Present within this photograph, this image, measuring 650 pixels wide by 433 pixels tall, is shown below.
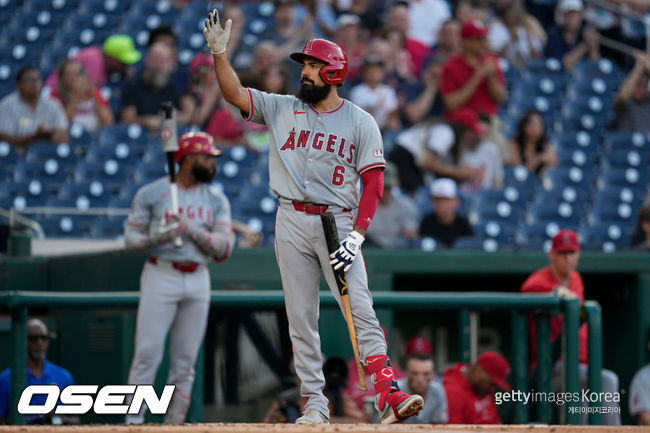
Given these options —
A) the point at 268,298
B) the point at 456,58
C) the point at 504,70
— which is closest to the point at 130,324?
the point at 268,298

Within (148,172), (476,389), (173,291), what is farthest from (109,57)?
(476,389)

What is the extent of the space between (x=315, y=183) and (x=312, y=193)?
→ 0.05m

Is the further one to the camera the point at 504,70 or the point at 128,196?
the point at 504,70

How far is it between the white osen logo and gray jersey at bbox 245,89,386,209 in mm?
995

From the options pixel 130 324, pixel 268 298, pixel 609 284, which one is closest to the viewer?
pixel 268 298

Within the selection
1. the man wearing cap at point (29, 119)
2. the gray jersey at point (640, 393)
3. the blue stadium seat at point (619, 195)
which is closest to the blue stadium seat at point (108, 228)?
the man wearing cap at point (29, 119)

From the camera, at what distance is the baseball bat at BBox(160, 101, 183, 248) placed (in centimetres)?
554

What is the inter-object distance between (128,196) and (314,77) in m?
4.82

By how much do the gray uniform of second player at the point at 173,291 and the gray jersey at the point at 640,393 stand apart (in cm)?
254

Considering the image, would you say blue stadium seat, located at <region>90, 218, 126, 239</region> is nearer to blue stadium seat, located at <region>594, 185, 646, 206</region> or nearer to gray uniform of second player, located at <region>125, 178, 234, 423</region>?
gray uniform of second player, located at <region>125, 178, 234, 423</region>

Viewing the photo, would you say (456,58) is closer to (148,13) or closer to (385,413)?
(148,13)

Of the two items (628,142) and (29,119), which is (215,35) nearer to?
(29,119)

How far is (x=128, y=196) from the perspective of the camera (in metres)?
8.82

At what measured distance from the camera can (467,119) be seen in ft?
31.0
